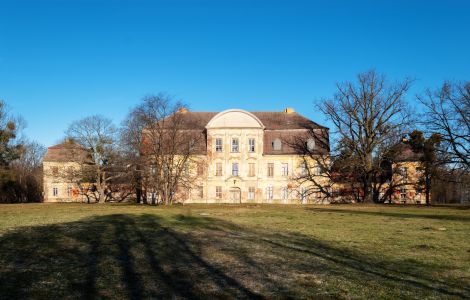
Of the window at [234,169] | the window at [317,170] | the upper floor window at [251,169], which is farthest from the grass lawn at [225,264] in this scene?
the window at [234,169]

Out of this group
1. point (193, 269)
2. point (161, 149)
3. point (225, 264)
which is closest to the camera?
point (193, 269)

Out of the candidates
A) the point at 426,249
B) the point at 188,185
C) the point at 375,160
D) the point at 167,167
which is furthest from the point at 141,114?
the point at 426,249

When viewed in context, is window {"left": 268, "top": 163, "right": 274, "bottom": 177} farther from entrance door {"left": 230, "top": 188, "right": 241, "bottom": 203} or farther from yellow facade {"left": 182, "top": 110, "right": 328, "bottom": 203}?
entrance door {"left": 230, "top": 188, "right": 241, "bottom": 203}

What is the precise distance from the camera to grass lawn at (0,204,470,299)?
8281 millimetres

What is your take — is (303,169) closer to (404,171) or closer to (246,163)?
(246,163)

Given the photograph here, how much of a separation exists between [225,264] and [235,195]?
43012mm

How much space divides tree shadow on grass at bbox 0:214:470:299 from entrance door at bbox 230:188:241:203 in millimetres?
37907

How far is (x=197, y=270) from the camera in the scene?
9.99 m

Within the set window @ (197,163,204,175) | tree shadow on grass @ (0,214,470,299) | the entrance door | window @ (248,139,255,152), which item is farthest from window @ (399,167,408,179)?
tree shadow on grass @ (0,214,470,299)

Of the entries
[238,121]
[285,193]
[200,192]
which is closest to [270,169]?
[285,193]

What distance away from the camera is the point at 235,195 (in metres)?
53.7

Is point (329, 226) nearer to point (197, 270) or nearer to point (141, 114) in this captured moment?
point (197, 270)

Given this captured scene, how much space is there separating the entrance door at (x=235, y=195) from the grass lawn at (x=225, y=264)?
35.6 meters

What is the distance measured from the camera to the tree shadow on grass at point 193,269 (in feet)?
26.9
